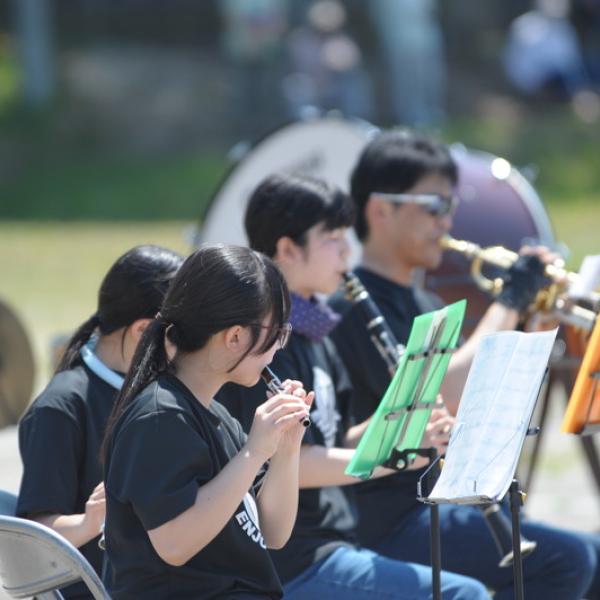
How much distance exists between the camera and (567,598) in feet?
11.8

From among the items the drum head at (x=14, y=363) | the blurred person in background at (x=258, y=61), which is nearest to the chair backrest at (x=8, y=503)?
the drum head at (x=14, y=363)

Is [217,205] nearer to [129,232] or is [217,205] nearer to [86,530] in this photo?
[86,530]

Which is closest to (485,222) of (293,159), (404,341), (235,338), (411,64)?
(293,159)

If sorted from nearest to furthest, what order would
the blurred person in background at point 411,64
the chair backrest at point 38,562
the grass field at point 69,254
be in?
the chair backrest at point 38,562
the grass field at point 69,254
the blurred person in background at point 411,64

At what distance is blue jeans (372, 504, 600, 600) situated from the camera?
11.8 feet

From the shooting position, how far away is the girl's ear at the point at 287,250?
3.41 meters

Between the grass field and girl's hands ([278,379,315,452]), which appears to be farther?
the grass field

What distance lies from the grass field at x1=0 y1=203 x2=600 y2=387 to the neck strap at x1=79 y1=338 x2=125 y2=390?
223 inches

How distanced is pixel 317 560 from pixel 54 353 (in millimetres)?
1773

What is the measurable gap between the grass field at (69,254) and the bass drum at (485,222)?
426cm

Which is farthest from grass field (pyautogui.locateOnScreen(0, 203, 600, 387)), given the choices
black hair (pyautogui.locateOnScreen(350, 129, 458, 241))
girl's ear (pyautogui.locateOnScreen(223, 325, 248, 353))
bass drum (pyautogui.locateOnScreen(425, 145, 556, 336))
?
girl's ear (pyautogui.locateOnScreen(223, 325, 248, 353))

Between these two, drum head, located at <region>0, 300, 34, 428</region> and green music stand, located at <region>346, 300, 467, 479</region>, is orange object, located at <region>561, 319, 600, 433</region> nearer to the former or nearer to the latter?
green music stand, located at <region>346, 300, 467, 479</region>

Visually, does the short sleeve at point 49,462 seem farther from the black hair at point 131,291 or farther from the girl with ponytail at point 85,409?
the black hair at point 131,291

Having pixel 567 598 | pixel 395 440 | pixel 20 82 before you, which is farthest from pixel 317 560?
pixel 20 82
